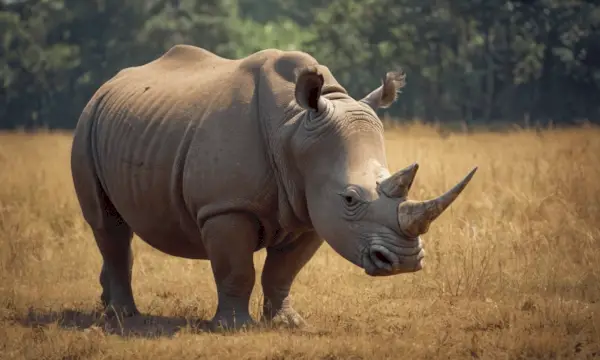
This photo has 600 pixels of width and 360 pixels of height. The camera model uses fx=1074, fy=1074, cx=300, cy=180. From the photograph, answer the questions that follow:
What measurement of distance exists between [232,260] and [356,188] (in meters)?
0.96

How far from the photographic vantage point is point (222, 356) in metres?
5.32

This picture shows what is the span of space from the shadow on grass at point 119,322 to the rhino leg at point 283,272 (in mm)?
413

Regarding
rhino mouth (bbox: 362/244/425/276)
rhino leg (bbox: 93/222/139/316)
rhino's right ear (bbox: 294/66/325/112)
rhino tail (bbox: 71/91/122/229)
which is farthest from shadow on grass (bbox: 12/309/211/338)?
rhino's right ear (bbox: 294/66/325/112)

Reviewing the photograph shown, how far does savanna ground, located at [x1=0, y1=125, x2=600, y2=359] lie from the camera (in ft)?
18.1

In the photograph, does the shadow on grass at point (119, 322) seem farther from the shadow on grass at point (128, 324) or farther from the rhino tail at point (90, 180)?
the rhino tail at point (90, 180)

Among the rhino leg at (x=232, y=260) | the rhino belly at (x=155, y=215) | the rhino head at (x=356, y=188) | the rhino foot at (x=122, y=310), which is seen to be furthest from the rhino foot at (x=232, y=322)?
the rhino foot at (x=122, y=310)

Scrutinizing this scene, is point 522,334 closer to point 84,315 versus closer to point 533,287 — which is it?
point 533,287

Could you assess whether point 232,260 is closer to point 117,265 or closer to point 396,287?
point 117,265

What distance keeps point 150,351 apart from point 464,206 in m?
5.26

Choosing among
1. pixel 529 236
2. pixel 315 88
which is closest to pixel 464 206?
pixel 529 236

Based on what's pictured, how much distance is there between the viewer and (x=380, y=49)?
145ft

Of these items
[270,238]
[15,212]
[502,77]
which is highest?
[270,238]

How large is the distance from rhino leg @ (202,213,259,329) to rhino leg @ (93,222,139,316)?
1.08 metres

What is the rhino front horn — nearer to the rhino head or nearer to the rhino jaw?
the rhino head
